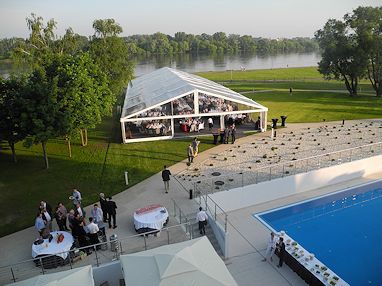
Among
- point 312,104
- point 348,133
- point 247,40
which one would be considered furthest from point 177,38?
point 348,133

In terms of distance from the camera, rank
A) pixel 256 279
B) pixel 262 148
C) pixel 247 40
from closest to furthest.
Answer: pixel 256 279 < pixel 262 148 < pixel 247 40

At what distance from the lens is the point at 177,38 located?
161875 millimetres

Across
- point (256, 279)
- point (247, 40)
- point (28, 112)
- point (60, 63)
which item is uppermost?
point (247, 40)

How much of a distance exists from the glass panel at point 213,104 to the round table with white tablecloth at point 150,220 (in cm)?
1382

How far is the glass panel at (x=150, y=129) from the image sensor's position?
26.7 metres

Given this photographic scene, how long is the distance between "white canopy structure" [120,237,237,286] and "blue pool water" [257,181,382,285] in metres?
5.74

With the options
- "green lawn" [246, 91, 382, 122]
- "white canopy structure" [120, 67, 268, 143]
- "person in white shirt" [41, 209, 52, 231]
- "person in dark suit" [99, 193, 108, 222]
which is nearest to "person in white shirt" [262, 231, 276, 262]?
"person in dark suit" [99, 193, 108, 222]

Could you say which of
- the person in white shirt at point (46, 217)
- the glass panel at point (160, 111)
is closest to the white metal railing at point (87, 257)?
the person in white shirt at point (46, 217)

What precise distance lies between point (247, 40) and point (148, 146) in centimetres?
14318

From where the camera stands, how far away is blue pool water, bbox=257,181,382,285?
1336 cm

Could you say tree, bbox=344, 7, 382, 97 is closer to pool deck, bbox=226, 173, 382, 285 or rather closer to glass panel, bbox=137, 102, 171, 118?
glass panel, bbox=137, 102, 171, 118

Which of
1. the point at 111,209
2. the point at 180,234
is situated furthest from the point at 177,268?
the point at 111,209

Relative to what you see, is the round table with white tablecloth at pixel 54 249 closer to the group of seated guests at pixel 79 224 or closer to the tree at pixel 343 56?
the group of seated guests at pixel 79 224

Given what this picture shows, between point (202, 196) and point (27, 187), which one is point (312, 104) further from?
point (27, 187)
